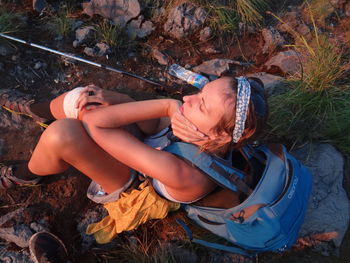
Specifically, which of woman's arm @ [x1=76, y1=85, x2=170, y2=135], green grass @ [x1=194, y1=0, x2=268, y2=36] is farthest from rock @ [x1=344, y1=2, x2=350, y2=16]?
woman's arm @ [x1=76, y1=85, x2=170, y2=135]

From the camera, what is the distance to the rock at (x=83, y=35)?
4.18 meters

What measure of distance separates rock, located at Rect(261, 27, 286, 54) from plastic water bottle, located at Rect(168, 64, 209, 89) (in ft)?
3.47

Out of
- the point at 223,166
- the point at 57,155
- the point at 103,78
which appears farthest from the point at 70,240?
the point at 103,78

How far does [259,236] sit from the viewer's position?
7.48ft

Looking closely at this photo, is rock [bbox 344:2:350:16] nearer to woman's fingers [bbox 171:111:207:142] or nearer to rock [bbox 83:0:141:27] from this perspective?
rock [bbox 83:0:141:27]

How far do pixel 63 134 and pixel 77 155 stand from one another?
0.64ft

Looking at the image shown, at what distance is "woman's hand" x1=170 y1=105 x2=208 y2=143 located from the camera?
7.22 ft

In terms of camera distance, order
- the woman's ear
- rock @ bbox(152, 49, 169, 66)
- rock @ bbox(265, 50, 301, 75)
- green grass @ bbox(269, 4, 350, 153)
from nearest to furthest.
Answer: the woman's ear → green grass @ bbox(269, 4, 350, 153) → rock @ bbox(265, 50, 301, 75) → rock @ bbox(152, 49, 169, 66)

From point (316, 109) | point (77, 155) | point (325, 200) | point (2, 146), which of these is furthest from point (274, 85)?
point (2, 146)

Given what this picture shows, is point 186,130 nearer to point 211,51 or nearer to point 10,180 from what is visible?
point 10,180

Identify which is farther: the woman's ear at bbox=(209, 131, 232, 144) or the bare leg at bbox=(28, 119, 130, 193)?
the bare leg at bbox=(28, 119, 130, 193)

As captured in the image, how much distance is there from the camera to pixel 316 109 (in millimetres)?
3373

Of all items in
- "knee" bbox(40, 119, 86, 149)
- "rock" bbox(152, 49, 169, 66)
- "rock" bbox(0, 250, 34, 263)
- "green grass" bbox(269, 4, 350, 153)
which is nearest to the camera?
"knee" bbox(40, 119, 86, 149)

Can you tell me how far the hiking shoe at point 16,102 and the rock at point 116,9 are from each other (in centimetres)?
161
